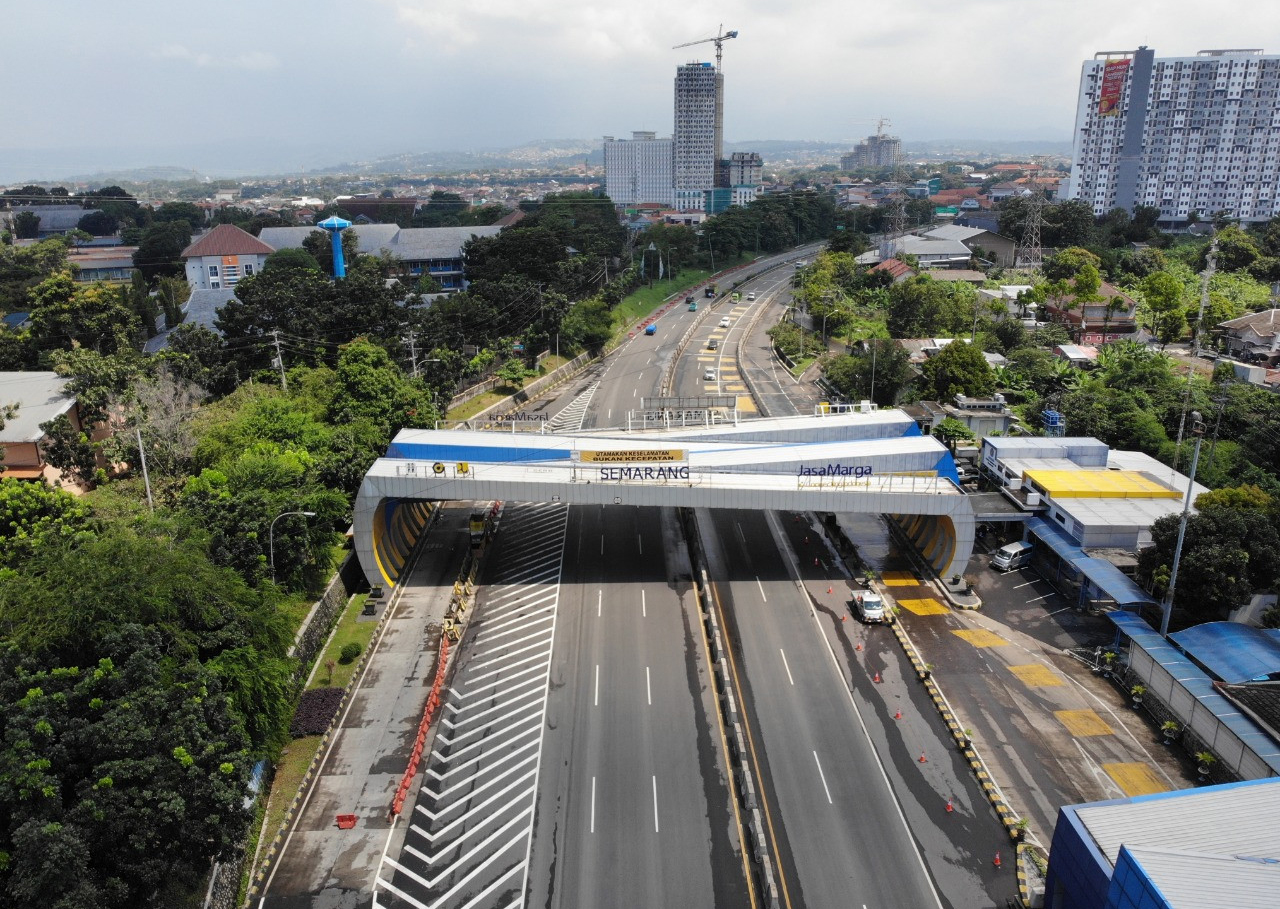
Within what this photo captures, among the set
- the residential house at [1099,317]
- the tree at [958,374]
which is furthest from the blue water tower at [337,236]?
the residential house at [1099,317]

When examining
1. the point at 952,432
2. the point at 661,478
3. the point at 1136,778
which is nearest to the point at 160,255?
the point at 661,478

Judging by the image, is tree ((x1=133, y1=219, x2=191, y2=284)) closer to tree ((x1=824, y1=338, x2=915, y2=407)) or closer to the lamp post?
tree ((x1=824, y1=338, x2=915, y2=407))

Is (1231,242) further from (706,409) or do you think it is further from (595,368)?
(706,409)

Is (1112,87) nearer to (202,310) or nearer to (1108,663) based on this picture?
(202,310)

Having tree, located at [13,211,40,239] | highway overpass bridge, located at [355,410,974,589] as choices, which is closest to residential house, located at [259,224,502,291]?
highway overpass bridge, located at [355,410,974,589]

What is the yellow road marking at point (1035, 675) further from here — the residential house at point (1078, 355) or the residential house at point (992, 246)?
the residential house at point (992, 246)

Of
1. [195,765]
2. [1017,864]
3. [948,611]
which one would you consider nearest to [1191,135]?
[948,611]

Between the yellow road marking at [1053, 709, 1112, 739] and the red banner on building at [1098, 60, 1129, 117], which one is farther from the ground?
the red banner on building at [1098, 60, 1129, 117]
